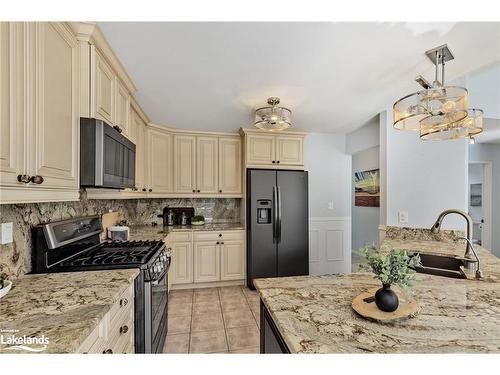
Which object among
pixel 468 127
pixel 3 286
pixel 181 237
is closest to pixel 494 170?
pixel 468 127

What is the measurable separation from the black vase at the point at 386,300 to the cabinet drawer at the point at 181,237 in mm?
2727

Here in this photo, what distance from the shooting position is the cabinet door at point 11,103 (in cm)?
83

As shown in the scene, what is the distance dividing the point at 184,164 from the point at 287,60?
7.56 ft

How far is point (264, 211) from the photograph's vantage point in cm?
335

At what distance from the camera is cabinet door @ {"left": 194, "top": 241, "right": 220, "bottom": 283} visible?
10.7 feet

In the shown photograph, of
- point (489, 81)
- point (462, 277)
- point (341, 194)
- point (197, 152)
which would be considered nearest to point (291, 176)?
point (341, 194)

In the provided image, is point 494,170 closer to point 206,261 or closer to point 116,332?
point 206,261

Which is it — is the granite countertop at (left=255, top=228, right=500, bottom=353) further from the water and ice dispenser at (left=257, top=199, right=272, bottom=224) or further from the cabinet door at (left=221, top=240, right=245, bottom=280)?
the cabinet door at (left=221, top=240, right=245, bottom=280)

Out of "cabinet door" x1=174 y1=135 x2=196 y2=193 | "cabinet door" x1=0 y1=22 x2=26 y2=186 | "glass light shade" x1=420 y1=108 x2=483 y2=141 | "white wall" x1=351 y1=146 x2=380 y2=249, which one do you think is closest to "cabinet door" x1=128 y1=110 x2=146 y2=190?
"cabinet door" x1=174 y1=135 x2=196 y2=193

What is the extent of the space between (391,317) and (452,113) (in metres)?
1.37

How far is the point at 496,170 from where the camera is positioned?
4395mm

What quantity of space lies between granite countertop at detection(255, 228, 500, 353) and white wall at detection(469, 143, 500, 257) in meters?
4.42

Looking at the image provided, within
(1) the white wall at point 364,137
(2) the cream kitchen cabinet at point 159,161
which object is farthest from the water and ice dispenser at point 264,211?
(1) the white wall at point 364,137

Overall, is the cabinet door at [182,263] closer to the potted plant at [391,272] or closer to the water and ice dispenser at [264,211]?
the water and ice dispenser at [264,211]
